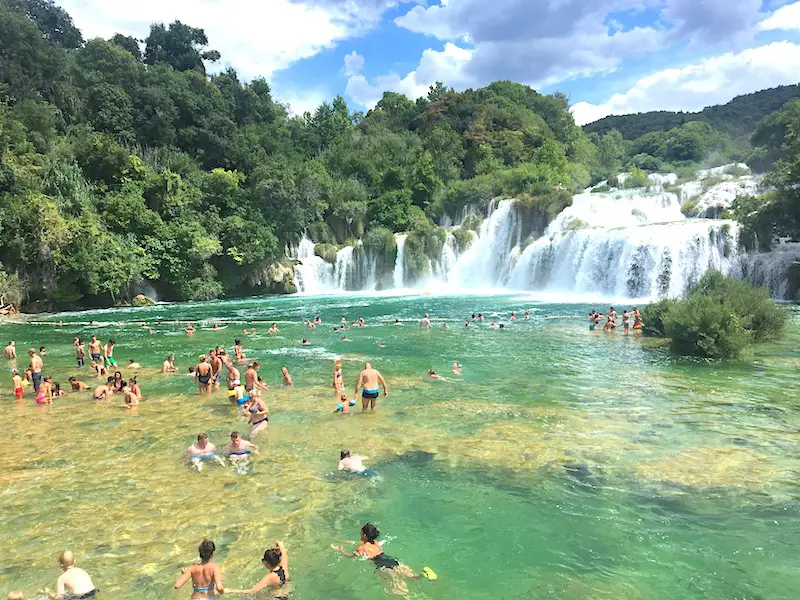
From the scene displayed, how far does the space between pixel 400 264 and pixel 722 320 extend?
31278 mm

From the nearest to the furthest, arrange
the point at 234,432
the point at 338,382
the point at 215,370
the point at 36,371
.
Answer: the point at 234,432 → the point at 338,382 → the point at 36,371 → the point at 215,370

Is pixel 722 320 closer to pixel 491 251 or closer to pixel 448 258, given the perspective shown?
pixel 491 251

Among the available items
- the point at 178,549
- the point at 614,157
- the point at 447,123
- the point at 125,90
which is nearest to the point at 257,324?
the point at 178,549

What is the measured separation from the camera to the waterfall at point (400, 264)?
45719mm

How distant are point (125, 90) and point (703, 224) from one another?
48420 mm

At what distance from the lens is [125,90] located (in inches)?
1997

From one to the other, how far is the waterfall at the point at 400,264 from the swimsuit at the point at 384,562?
39.9 metres

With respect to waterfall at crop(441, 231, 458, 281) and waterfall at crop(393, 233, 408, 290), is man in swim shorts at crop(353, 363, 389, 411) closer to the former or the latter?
waterfall at crop(393, 233, 408, 290)

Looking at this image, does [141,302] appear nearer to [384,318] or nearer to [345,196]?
[384,318]

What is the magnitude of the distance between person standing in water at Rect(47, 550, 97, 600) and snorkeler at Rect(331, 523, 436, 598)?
2415 millimetres

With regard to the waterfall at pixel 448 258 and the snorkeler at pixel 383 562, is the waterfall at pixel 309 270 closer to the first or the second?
the waterfall at pixel 448 258

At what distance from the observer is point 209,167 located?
51.0 meters

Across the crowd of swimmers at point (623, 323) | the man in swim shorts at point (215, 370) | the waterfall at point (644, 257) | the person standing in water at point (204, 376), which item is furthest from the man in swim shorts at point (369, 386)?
the waterfall at point (644, 257)

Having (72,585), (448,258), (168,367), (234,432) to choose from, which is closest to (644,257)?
(448,258)
